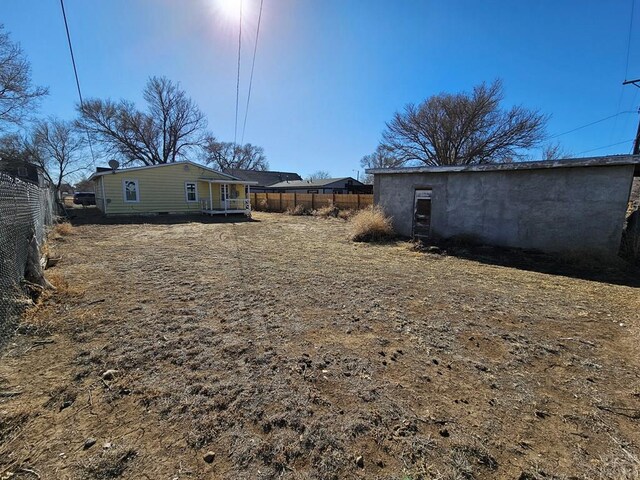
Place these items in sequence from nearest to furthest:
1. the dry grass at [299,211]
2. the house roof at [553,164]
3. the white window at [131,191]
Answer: the house roof at [553,164]
the white window at [131,191]
the dry grass at [299,211]

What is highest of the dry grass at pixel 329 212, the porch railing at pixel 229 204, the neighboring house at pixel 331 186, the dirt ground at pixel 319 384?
the neighboring house at pixel 331 186

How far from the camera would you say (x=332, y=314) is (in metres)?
3.80

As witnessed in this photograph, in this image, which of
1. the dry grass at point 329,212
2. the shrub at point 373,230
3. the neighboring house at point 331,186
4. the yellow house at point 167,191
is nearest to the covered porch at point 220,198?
the yellow house at point 167,191

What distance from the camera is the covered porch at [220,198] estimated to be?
19.2m

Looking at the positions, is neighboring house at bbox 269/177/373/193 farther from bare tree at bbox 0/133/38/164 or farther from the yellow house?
bare tree at bbox 0/133/38/164

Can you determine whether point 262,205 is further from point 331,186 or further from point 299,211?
point 331,186

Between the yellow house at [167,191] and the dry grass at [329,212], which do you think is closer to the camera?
the yellow house at [167,191]

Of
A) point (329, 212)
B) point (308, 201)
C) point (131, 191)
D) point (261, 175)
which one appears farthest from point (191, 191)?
point (261, 175)

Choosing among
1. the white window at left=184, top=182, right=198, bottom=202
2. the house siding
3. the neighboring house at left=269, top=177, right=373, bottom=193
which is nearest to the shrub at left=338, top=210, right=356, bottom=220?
the house siding

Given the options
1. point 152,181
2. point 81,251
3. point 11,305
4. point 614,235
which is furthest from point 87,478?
point 152,181

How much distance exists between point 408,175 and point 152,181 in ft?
51.9

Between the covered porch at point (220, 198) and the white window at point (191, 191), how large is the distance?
10.6 inches

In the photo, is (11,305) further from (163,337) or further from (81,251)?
(81,251)

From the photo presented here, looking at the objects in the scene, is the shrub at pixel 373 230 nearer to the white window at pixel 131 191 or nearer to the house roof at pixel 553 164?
the house roof at pixel 553 164
